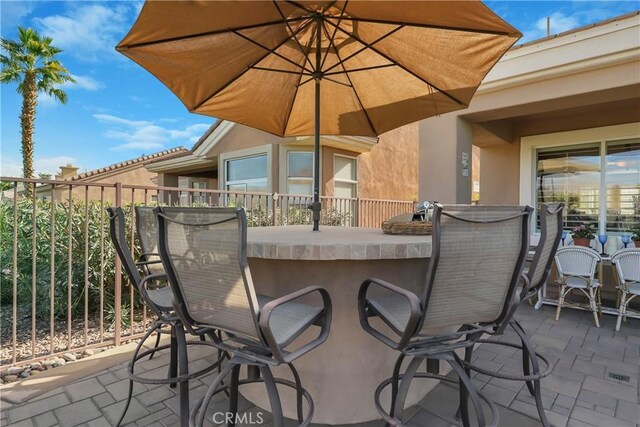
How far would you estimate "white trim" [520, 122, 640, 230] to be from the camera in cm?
511

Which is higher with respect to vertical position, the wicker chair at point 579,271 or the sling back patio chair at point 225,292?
the sling back patio chair at point 225,292

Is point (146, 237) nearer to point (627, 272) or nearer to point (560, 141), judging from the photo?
point (627, 272)

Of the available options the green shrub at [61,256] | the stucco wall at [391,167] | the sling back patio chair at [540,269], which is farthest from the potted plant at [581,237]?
the green shrub at [61,256]

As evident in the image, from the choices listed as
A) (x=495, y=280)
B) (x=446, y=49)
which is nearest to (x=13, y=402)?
(x=495, y=280)

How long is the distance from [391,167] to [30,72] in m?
12.6

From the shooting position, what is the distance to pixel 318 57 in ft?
8.59

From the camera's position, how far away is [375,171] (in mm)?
9891

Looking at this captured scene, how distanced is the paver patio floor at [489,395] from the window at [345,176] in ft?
19.4

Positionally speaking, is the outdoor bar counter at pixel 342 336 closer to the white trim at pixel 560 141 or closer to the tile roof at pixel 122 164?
the white trim at pixel 560 141

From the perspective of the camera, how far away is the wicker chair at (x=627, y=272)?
141 inches

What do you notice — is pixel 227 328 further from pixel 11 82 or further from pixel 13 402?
pixel 11 82

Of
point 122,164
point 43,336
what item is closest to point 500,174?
point 43,336

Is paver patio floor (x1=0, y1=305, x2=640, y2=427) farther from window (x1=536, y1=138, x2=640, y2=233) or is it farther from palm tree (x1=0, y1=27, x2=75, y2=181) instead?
palm tree (x1=0, y1=27, x2=75, y2=181)

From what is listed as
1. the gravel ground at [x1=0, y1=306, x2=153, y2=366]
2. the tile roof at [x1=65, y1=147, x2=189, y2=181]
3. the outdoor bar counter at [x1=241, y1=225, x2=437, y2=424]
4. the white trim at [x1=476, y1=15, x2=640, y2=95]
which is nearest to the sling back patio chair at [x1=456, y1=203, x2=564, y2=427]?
the outdoor bar counter at [x1=241, y1=225, x2=437, y2=424]
